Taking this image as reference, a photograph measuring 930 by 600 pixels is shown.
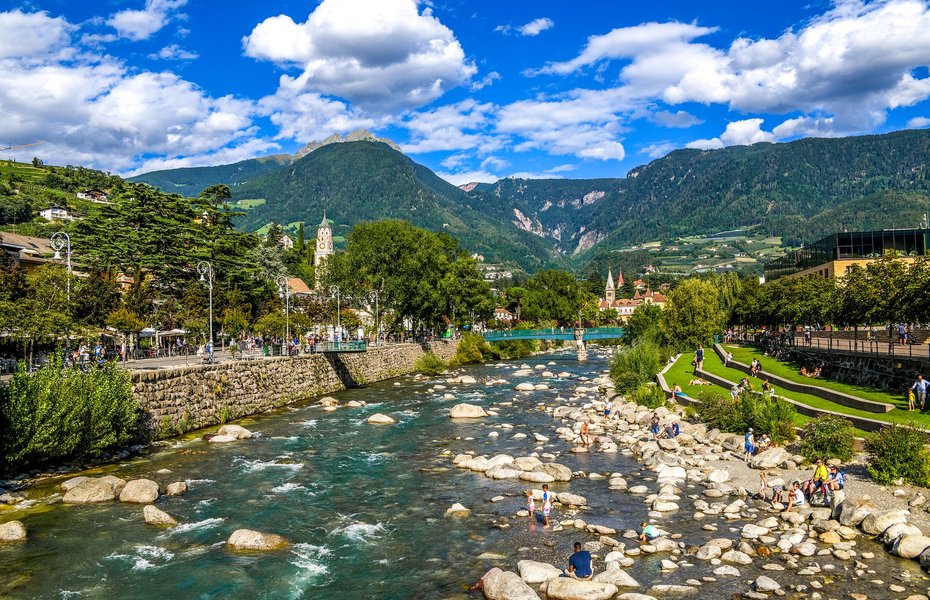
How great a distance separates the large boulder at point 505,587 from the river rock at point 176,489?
13.7 m

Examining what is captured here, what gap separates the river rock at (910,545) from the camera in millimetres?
16844

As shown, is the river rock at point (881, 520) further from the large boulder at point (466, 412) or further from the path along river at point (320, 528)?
the large boulder at point (466, 412)

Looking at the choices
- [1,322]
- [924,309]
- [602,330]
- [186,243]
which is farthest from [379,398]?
[602,330]

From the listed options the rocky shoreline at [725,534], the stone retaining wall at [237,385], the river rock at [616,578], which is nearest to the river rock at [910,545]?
the rocky shoreline at [725,534]

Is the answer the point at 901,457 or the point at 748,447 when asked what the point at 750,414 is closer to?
the point at 748,447

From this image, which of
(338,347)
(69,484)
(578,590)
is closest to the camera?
(578,590)

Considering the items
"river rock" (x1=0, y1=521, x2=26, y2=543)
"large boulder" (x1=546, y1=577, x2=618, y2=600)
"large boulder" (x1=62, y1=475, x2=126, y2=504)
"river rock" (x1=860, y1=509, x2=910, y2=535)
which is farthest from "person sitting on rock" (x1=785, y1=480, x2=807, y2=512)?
"river rock" (x1=0, y1=521, x2=26, y2=543)

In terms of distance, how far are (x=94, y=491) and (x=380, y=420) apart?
18.3 metres

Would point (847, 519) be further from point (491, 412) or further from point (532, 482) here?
point (491, 412)

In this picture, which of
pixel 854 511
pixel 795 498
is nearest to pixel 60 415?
pixel 795 498

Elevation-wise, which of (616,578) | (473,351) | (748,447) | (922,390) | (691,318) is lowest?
(616,578)

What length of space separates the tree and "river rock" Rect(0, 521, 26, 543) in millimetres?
68166

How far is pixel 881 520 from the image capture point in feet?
60.8

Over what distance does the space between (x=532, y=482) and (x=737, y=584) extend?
37.0 ft
